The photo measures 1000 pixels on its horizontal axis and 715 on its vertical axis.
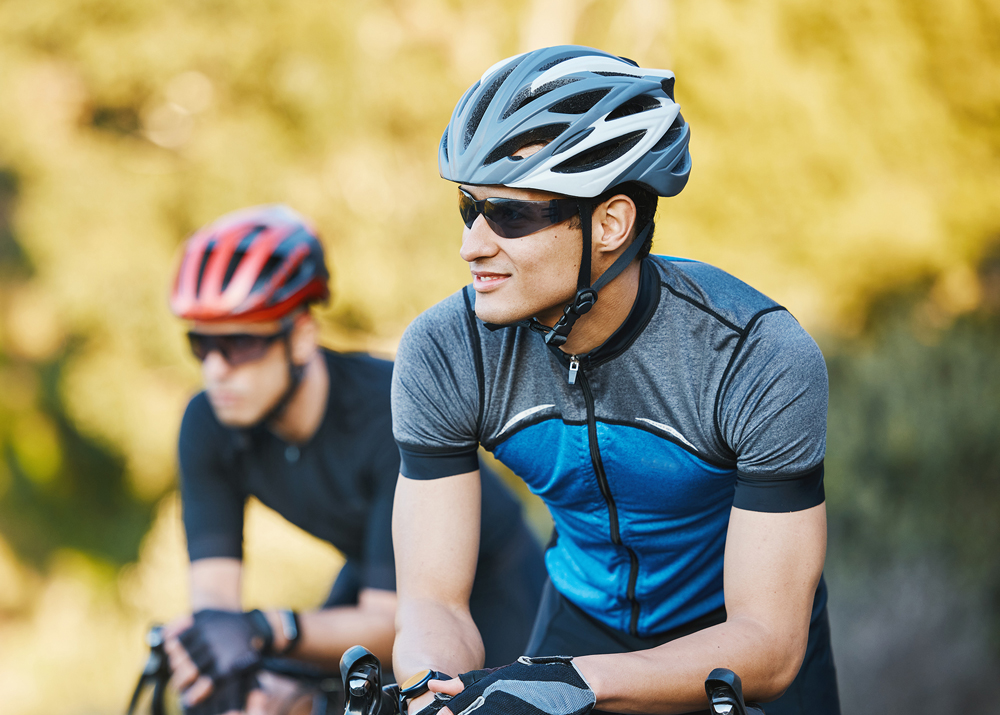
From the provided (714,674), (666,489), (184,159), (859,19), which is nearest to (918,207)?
(859,19)

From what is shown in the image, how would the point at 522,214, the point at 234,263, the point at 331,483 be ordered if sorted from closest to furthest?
the point at 522,214
the point at 331,483
the point at 234,263

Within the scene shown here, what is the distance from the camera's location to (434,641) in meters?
2.07

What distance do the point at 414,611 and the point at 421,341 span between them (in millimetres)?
679

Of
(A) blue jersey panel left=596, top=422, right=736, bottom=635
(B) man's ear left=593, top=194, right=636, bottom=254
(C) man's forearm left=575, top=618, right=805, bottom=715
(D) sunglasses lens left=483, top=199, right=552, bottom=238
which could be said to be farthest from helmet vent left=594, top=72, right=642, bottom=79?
(C) man's forearm left=575, top=618, right=805, bottom=715

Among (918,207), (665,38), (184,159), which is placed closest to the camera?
(918,207)

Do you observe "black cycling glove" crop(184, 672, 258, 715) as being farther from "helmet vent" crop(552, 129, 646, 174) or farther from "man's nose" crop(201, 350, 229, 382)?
"helmet vent" crop(552, 129, 646, 174)

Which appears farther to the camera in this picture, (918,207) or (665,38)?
(665,38)

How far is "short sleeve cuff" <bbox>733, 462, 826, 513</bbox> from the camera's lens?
194 cm

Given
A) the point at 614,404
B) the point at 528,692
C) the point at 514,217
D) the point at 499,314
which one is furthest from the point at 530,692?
the point at 514,217

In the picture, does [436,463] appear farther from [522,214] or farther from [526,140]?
[526,140]

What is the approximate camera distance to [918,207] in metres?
7.30

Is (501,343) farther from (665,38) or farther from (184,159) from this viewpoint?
(184,159)

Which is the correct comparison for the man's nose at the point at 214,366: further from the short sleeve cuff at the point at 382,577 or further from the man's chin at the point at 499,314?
the man's chin at the point at 499,314

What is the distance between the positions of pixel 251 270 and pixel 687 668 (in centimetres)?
255
